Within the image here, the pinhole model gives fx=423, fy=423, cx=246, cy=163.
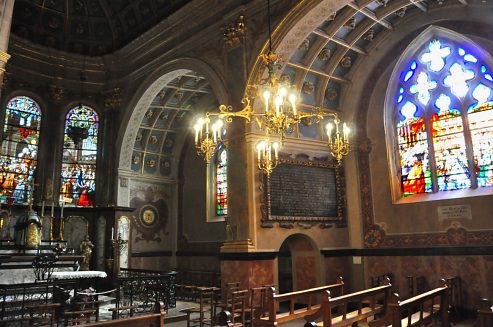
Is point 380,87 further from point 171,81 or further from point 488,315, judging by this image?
point 488,315

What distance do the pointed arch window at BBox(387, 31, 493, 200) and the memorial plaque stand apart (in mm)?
1915

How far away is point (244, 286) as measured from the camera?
33.1ft

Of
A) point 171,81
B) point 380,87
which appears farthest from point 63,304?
point 380,87

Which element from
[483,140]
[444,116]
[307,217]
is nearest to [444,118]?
[444,116]

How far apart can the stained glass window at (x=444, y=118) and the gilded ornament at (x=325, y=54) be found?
2.21 m

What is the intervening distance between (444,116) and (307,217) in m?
4.59

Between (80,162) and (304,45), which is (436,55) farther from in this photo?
(80,162)

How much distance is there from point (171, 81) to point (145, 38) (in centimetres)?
170

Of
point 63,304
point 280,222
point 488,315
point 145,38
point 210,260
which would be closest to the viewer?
point 488,315

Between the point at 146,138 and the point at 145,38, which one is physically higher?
the point at 145,38

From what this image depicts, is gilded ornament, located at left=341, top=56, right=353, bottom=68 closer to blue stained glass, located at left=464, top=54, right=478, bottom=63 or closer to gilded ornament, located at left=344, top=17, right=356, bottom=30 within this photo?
gilded ornament, located at left=344, top=17, right=356, bottom=30

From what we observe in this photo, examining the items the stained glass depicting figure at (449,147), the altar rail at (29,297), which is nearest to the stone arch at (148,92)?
the stained glass depicting figure at (449,147)

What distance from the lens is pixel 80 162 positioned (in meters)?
16.1

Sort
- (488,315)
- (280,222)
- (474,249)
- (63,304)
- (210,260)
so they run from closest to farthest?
(488,315)
(63,304)
(474,249)
(280,222)
(210,260)
